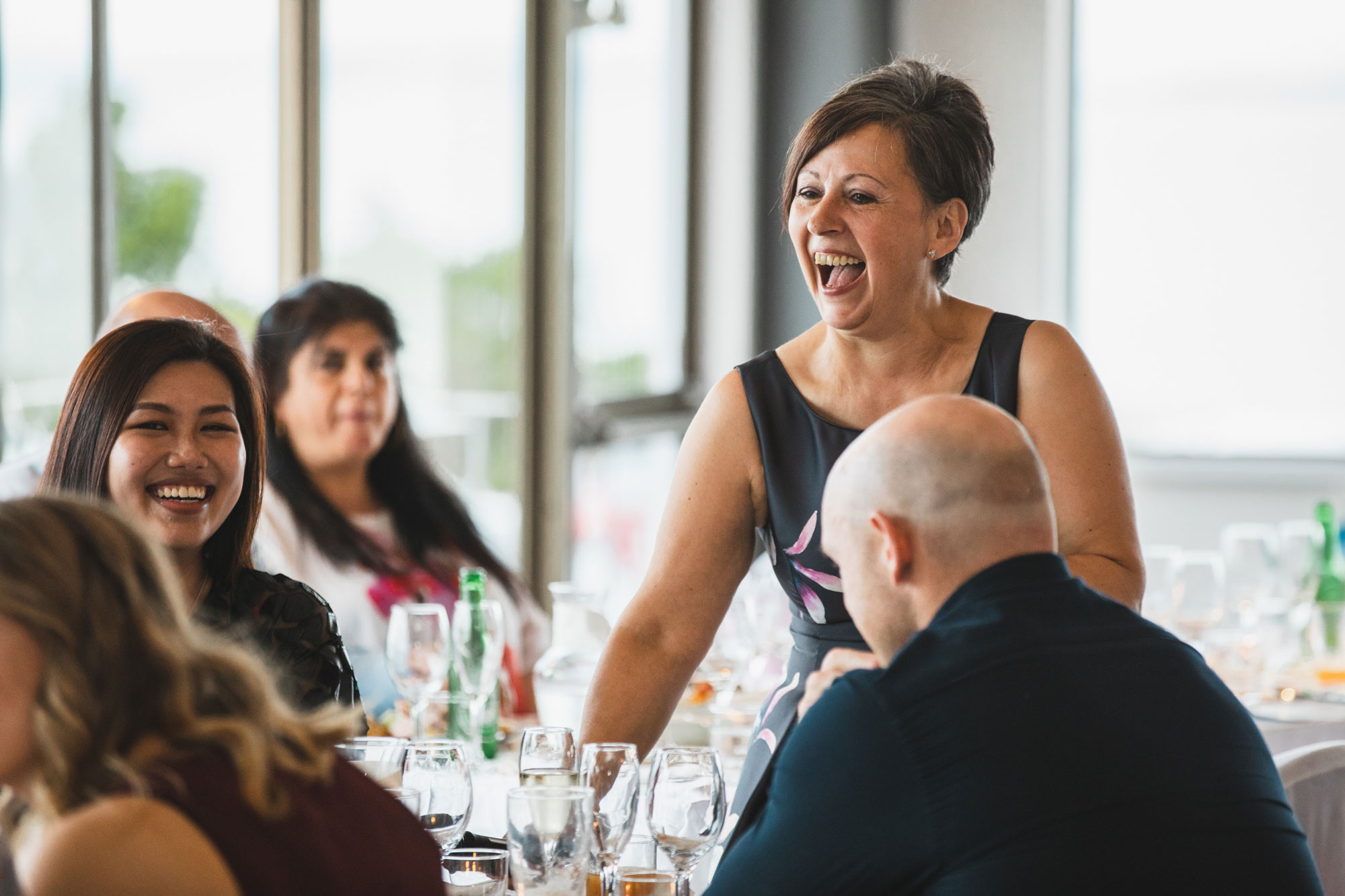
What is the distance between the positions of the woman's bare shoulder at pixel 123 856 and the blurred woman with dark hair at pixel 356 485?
202 cm

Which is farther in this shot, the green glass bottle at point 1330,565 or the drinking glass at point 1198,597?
the green glass bottle at point 1330,565

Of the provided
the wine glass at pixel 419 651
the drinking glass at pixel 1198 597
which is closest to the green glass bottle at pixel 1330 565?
the drinking glass at pixel 1198 597

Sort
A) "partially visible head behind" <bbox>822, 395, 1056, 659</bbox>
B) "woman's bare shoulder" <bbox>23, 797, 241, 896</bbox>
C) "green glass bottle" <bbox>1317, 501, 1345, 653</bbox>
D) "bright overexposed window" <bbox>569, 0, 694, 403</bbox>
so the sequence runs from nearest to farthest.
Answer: "woman's bare shoulder" <bbox>23, 797, 241, 896</bbox> → "partially visible head behind" <bbox>822, 395, 1056, 659</bbox> → "green glass bottle" <bbox>1317, 501, 1345, 653</bbox> → "bright overexposed window" <bbox>569, 0, 694, 403</bbox>

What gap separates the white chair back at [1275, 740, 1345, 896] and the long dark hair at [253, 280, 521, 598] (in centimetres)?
176

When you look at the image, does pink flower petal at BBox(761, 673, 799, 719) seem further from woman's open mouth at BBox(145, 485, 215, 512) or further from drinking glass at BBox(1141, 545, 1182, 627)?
drinking glass at BBox(1141, 545, 1182, 627)

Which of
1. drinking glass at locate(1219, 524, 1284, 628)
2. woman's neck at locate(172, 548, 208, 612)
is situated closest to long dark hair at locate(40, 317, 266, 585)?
woman's neck at locate(172, 548, 208, 612)

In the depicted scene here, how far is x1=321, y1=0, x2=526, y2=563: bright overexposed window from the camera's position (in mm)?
4168

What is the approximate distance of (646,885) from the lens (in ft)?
5.00

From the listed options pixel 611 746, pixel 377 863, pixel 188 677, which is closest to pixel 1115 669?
pixel 611 746

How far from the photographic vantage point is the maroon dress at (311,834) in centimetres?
105

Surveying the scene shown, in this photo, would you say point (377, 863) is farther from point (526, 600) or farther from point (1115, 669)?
point (526, 600)

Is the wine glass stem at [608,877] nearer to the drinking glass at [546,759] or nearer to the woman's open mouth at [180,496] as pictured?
the drinking glass at [546,759]

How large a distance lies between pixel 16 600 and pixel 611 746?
2.18 ft

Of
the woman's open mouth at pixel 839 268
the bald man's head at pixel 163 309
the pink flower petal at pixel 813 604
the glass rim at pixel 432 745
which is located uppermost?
the woman's open mouth at pixel 839 268
